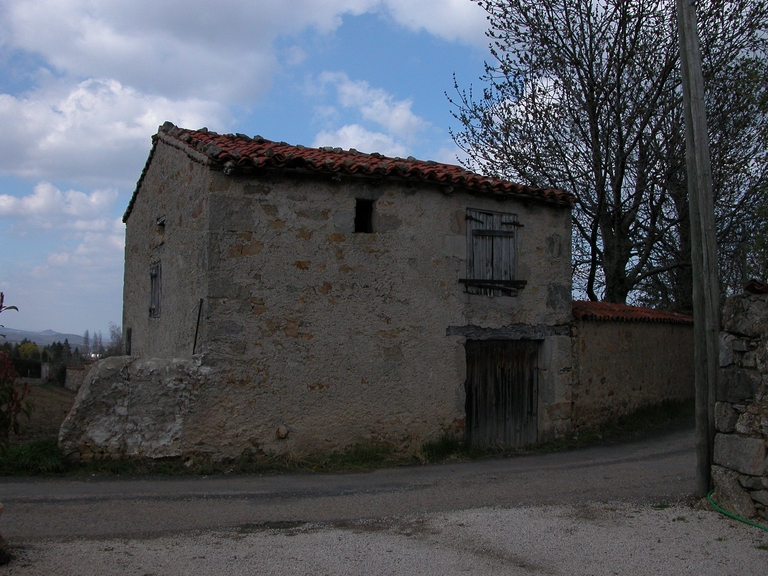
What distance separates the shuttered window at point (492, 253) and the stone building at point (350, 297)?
0.02 m

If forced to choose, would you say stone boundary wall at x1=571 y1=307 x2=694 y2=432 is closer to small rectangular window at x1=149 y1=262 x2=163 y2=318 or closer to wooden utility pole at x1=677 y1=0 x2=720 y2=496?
wooden utility pole at x1=677 y1=0 x2=720 y2=496

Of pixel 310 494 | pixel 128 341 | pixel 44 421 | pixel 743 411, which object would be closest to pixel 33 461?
pixel 310 494

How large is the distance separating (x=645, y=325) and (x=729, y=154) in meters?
5.05

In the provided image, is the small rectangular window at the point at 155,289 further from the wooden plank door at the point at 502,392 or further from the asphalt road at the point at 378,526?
the wooden plank door at the point at 502,392

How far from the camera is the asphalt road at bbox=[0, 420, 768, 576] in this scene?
4.43 m

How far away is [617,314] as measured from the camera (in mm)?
11305

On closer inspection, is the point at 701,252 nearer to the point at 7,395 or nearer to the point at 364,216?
the point at 364,216

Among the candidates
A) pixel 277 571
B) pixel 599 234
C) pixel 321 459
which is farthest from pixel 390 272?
pixel 599 234

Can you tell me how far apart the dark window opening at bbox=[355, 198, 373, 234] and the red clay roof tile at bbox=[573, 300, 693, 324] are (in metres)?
3.76

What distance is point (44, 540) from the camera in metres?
4.80

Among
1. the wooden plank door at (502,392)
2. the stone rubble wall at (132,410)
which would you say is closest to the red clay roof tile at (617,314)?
the wooden plank door at (502,392)

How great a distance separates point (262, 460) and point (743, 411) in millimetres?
5141

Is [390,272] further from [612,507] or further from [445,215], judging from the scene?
[612,507]

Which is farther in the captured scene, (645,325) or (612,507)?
(645,325)
